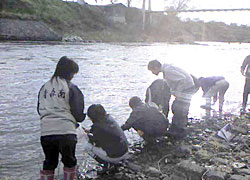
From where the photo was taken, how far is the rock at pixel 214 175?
349cm

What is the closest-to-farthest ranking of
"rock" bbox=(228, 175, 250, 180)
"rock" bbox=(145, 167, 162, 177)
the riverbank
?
1. "rock" bbox=(228, 175, 250, 180)
2. "rock" bbox=(145, 167, 162, 177)
3. the riverbank

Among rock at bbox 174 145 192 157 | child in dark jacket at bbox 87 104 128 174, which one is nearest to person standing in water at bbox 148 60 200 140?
rock at bbox 174 145 192 157

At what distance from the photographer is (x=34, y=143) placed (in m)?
5.45

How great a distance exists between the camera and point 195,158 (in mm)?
4465

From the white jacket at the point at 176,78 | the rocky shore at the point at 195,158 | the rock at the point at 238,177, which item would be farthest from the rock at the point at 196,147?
the rock at the point at 238,177

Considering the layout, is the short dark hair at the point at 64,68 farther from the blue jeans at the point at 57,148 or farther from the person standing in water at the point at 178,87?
the person standing in water at the point at 178,87

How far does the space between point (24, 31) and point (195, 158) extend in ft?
126

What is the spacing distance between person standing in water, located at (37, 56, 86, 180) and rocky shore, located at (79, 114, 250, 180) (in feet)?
3.91

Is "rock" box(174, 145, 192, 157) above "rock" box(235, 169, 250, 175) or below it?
below

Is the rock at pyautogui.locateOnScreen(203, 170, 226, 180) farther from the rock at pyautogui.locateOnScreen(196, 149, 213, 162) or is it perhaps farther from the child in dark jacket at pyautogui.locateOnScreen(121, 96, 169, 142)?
the child in dark jacket at pyautogui.locateOnScreen(121, 96, 169, 142)

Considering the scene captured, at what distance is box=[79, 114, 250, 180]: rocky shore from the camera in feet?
12.1

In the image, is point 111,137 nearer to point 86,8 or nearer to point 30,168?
point 30,168

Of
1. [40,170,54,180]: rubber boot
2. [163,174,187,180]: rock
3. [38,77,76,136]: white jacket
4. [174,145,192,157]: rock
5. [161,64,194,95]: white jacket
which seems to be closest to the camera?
[38,77,76,136]: white jacket

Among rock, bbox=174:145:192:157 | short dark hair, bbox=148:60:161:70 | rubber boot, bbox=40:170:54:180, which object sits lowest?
rock, bbox=174:145:192:157
